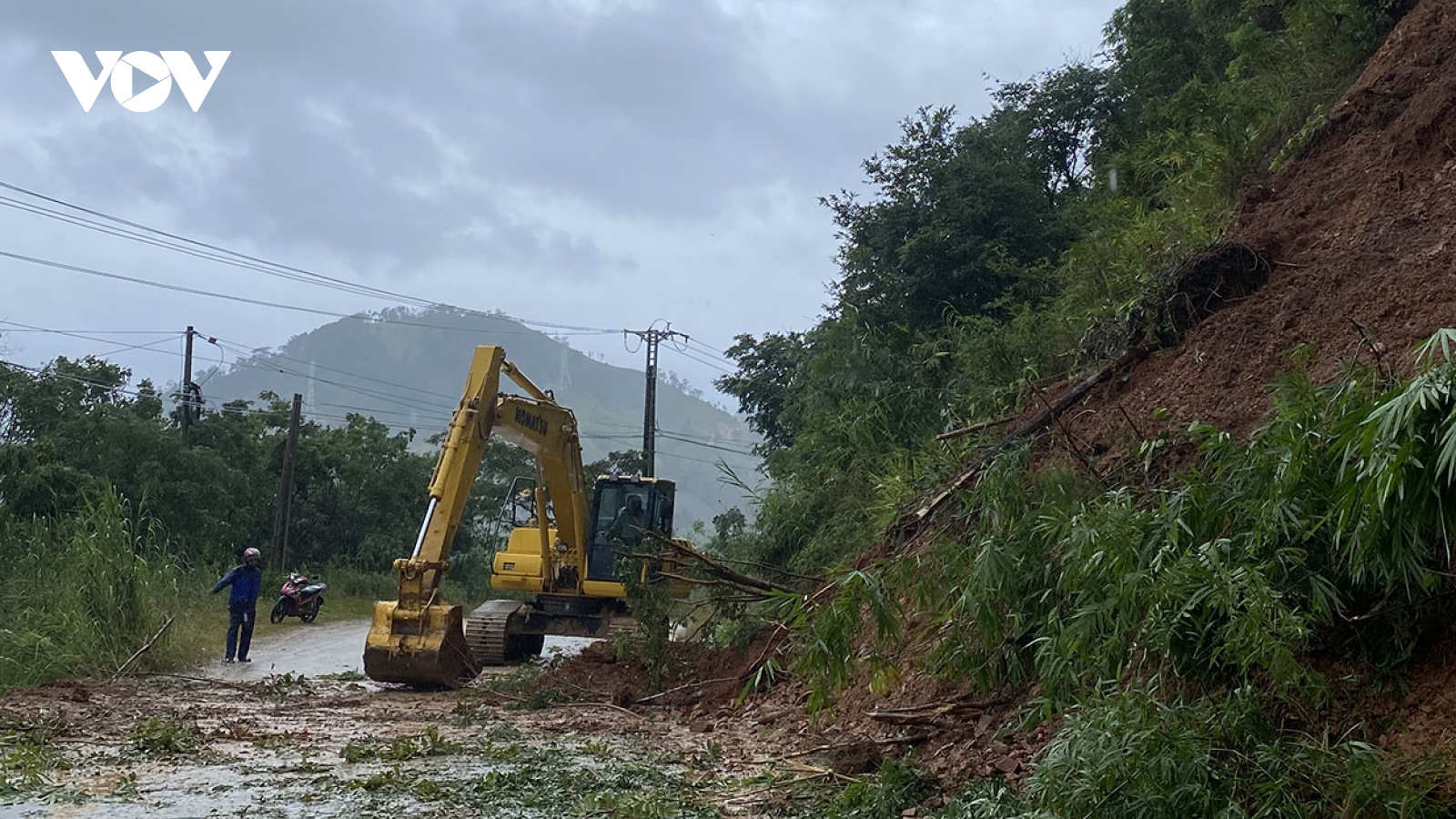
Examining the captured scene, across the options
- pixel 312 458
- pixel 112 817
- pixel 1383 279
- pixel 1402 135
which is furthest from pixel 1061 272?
pixel 312 458

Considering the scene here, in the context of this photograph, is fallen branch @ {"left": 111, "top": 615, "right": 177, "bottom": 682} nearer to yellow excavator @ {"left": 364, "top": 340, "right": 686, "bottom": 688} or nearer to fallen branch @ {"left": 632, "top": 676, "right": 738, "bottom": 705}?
yellow excavator @ {"left": 364, "top": 340, "right": 686, "bottom": 688}

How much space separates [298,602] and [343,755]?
1639 cm

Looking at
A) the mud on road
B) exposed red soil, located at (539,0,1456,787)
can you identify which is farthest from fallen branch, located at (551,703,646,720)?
exposed red soil, located at (539,0,1456,787)

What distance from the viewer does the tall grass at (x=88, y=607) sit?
40.0 ft

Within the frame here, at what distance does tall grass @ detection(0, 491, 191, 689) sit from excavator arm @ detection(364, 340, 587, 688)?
284 centimetres

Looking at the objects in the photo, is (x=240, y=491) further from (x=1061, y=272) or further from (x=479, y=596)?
(x=1061, y=272)

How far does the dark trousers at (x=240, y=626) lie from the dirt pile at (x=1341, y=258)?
433 inches

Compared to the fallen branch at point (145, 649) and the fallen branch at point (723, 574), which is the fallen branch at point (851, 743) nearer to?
the fallen branch at point (723, 574)

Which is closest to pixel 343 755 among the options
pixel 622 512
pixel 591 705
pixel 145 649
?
pixel 591 705

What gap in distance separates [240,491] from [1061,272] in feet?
79.0

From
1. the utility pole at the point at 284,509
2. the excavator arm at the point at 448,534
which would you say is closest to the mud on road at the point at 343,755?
the excavator arm at the point at 448,534

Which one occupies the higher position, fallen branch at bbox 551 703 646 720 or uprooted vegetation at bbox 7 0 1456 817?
uprooted vegetation at bbox 7 0 1456 817

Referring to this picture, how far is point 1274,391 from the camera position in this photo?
573cm

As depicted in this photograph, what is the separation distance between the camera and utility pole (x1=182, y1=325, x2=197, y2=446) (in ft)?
104
